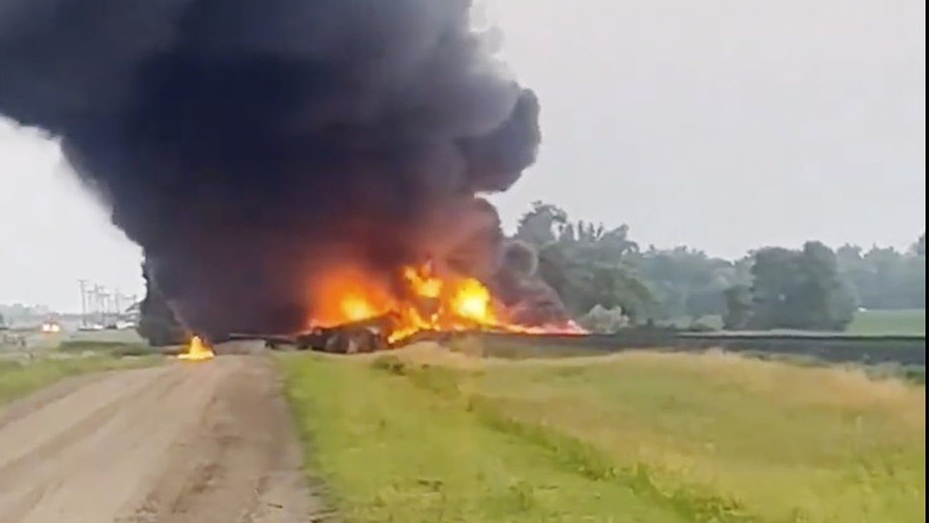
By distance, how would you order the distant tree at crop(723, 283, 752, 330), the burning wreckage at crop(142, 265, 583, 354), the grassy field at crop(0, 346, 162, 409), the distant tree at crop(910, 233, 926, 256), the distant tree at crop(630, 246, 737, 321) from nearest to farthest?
1. the distant tree at crop(910, 233, 926, 256)
2. the distant tree at crop(723, 283, 752, 330)
3. the distant tree at crop(630, 246, 737, 321)
4. the grassy field at crop(0, 346, 162, 409)
5. the burning wreckage at crop(142, 265, 583, 354)

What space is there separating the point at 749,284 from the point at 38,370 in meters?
4.56

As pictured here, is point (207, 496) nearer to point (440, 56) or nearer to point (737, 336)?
point (737, 336)

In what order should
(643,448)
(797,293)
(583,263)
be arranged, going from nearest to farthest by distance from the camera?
(643,448), (797,293), (583,263)

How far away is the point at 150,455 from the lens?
266 inches

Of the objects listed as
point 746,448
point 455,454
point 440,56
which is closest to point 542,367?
point 455,454

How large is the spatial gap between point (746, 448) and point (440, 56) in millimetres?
10747

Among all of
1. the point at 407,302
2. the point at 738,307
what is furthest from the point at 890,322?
the point at 407,302

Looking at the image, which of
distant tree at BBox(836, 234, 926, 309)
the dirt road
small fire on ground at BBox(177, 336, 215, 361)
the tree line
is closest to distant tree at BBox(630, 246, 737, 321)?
the tree line

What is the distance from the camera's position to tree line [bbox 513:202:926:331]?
194 inches

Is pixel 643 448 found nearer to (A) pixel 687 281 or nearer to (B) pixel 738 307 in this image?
(B) pixel 738 307

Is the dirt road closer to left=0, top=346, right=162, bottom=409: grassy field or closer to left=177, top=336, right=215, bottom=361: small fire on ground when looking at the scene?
left=0, top=346, right=162, bottom=409: grassy field

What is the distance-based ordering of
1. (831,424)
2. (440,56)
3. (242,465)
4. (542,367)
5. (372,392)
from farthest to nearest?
(440,56)
(372,392)
(542,367)
(242,465)
(831,424)

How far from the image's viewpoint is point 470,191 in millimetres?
16750

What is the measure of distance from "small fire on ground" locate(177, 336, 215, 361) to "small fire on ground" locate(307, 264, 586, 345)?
288 cm
